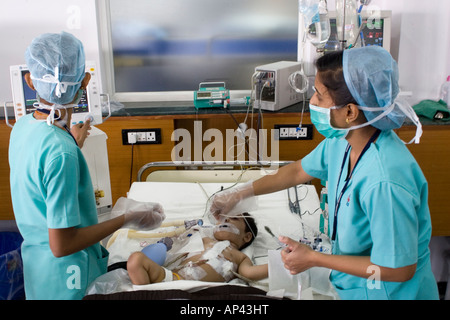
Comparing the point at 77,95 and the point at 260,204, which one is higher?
the point at 77,95

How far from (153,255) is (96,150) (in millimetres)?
877

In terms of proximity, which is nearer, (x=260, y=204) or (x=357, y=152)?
(x=357, y=152)

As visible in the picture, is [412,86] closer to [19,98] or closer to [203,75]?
[203,75]

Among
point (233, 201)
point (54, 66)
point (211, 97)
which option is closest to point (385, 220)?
point (233, 201)

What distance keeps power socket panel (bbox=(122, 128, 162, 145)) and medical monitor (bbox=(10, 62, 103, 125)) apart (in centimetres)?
50

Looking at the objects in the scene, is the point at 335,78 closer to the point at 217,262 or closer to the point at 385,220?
the point at 385,220

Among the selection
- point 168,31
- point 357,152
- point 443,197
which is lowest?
point 443,197

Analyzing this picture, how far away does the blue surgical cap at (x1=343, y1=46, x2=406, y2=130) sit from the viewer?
1.41 m

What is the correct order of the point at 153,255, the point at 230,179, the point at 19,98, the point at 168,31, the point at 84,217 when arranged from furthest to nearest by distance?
the point at 168,31 < the point at 230,179 < the point at 19,98 < the point at 153,255 < the point at 84,217

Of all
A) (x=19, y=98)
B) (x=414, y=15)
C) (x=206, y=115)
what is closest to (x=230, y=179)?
(x=206, y=115)

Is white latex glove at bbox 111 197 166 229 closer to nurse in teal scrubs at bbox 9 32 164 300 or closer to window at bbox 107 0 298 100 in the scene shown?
nurse in teal scrubs at bbox 9 32 164 300

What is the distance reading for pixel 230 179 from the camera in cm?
287

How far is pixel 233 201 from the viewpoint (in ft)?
7.18

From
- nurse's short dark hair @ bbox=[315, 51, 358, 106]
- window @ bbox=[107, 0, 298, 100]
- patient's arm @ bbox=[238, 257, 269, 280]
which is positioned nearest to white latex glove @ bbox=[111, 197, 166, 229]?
patient's arm @ bbox=[238, 257, 269, 280]
